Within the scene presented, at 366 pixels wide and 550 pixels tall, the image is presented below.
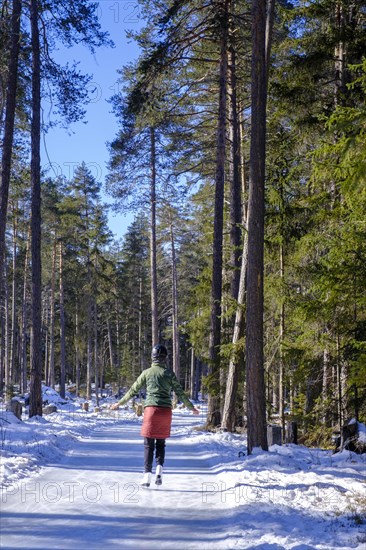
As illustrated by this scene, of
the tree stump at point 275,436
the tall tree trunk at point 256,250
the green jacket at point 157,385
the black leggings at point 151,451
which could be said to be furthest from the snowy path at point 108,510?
the tree stump at point 275,436

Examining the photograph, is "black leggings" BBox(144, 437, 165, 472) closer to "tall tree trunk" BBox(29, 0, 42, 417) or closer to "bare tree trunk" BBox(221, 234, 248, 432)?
"bare tree trunk" BBox(221, 234, 248, 432)

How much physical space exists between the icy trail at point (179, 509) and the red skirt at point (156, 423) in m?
0.74

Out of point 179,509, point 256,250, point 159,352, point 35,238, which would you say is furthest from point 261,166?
point 35,238

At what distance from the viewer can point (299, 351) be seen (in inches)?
499

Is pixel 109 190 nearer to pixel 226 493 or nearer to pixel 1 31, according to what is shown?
pixel 1 31

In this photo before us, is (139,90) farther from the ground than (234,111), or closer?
closer

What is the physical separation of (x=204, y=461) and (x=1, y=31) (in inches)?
486

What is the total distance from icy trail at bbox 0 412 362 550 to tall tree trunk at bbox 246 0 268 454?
31.1 inches

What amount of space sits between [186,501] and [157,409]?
1560 millimetres

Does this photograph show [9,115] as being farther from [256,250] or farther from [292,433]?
[292,433]

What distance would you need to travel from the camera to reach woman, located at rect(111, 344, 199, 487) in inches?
285

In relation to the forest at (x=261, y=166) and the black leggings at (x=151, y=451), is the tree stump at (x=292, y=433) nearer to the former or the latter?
the forest at (x=261, y=166)

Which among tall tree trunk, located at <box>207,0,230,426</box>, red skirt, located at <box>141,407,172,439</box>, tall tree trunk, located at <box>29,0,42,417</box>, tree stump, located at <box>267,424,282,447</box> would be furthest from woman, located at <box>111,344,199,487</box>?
tall tree trunk, located at <box>29,0,42,417</box>

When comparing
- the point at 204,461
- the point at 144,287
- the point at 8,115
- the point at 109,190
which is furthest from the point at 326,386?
the point at 144,287
